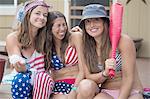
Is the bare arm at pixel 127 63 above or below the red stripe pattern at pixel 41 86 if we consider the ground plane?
above

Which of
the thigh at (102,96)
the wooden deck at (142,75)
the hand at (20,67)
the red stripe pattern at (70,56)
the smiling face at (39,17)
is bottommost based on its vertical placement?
the wooden deck at (142,75)

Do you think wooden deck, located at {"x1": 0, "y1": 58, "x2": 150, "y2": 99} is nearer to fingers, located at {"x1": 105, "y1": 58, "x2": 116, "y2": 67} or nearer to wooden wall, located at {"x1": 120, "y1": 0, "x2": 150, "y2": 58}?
wooden wall, located at {"x1": 120, "y1": 0, "x2": 150, "y2": 58}

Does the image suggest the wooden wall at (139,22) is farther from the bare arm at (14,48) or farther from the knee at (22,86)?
the knee at (22,86)

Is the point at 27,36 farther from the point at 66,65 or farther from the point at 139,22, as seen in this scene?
the point at 139,22

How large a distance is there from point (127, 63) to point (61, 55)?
0.71 meters

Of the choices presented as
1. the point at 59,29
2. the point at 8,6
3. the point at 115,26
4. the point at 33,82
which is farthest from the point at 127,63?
the point at 8,6

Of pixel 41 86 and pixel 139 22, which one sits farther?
pixel 139 22

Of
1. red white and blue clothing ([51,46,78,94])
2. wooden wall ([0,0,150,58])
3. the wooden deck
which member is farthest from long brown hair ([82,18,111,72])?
wooden wall ([0,0,150,58])

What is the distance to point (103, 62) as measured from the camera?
368cm

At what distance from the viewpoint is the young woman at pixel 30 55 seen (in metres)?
3.84

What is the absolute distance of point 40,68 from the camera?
13.0ft

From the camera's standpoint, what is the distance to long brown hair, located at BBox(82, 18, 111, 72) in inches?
144

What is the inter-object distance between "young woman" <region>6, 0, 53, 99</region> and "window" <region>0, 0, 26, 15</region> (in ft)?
18.9

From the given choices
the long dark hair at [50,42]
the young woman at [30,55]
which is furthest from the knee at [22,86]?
the long dark hair at [50,42]
